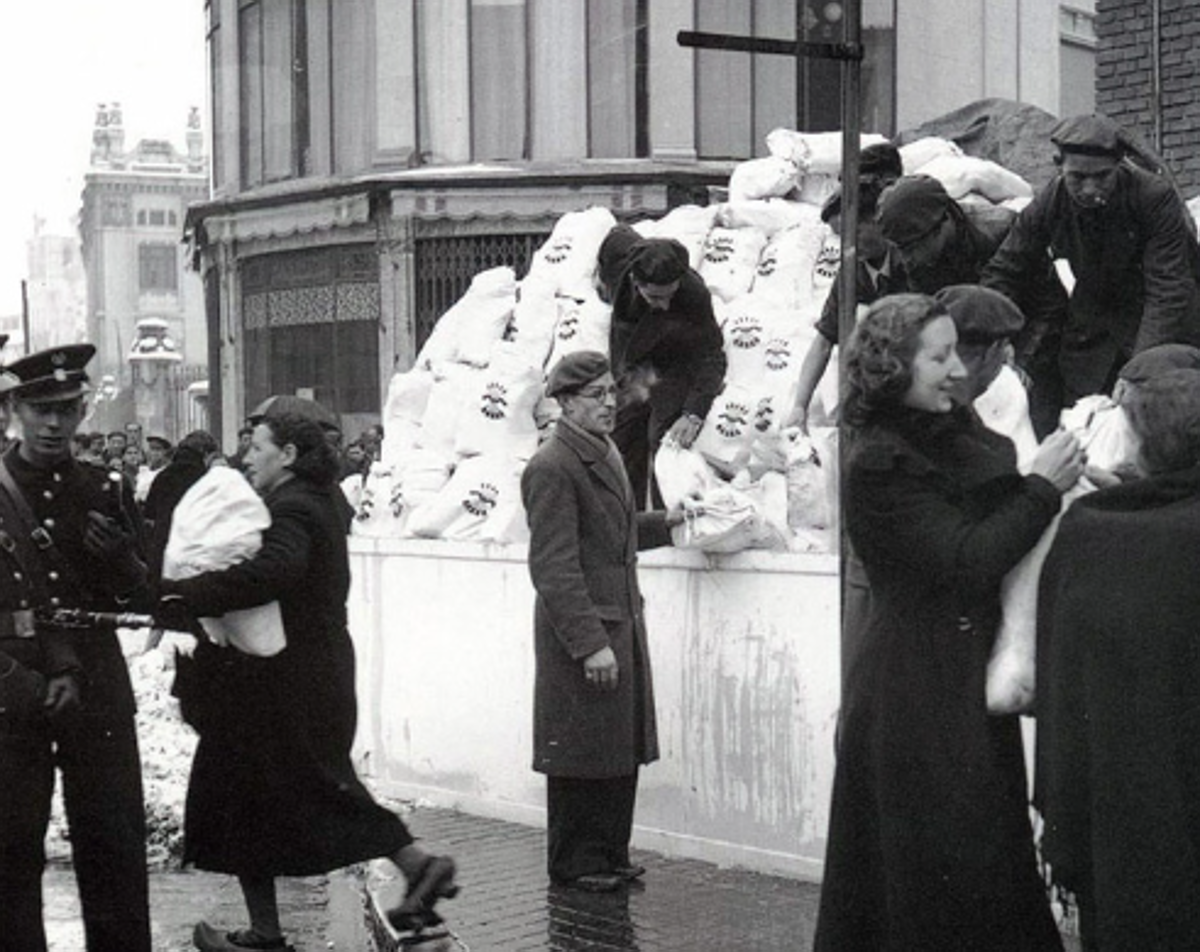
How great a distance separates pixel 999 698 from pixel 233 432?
23.6 meters

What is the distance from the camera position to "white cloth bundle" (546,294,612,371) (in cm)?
1021

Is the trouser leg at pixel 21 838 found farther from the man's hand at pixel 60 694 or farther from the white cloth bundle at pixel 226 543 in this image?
the white cloth bundle at pixel 226 543

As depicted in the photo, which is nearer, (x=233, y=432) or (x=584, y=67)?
(x=584, y=67)

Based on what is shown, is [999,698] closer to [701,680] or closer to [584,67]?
[701,680]

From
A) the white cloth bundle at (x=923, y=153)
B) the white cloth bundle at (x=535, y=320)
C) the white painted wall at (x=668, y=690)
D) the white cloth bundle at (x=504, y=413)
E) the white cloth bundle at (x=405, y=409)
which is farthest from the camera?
the white cloth bundle at (x=923, y=153)

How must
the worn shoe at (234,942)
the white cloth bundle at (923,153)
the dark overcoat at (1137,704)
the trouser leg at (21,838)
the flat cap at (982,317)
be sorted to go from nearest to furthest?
1. the dark overcoat at (1137,704)
2. the flat cap at (982,317)
3. the trouser leg at (21,838)
4. the worn shoe at (234,942)
5. the white cloth bundle at (923,153)

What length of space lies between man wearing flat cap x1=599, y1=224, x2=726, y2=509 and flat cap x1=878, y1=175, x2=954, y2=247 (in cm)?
216

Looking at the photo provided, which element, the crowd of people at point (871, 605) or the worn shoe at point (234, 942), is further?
the worn shoe at point (234, 942)

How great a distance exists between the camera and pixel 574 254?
36.0 ft

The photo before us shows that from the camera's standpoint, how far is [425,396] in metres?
11.1

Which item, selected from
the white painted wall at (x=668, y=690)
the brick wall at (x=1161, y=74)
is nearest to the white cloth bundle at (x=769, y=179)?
the brick wall at (x=1161, y=74)

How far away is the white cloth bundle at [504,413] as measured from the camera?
9984 millimetres

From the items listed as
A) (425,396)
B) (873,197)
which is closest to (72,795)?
(873,197)

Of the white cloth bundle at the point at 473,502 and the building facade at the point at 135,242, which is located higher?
the building facade at the point at 135,242
